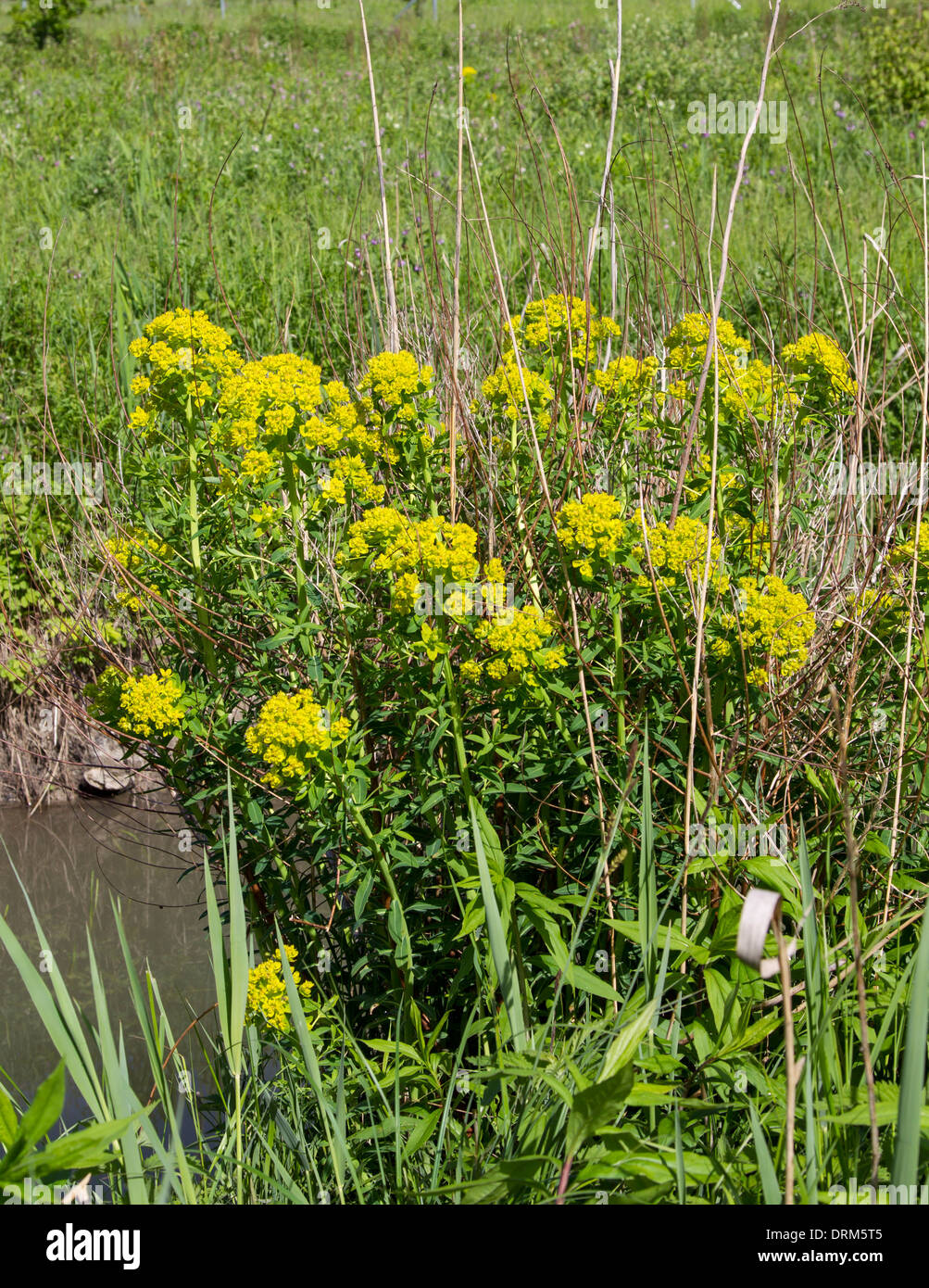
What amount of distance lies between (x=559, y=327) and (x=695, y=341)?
30 centimetres

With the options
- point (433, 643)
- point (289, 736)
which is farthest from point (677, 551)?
point (289, 736)

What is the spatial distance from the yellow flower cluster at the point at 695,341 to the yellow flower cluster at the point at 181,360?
940mm

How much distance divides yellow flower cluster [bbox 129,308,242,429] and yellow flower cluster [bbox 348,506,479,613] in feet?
1.56

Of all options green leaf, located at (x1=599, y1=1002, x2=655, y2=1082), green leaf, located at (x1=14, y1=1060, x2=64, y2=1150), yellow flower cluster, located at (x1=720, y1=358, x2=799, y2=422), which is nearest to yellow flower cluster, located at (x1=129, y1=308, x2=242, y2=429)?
yellow flower cluster, located at (x1=720, y1=358, x2=799, y2=422)

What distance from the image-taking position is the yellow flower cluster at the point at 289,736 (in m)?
1.77

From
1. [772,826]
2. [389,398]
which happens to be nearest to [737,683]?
[772,826]

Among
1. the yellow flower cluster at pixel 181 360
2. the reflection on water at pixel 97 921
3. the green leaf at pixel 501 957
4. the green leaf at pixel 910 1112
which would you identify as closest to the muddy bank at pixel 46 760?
the reflection on water at pixel 97 921

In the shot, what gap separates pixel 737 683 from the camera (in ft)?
6.91

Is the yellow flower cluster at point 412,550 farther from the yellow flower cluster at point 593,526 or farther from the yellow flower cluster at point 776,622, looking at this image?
the yellow flower cluster at point 776,622

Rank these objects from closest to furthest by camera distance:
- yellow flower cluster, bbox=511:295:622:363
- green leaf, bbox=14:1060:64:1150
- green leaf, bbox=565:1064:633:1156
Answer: green leaf, bbox=14:1060:64:1150 → green leaf, bbox=565:1064:633:1156 → yellow flower cluster, bbox=511:295:622:363

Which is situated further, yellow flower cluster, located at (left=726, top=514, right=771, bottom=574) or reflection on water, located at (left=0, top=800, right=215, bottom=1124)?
reflection on water, located at (left=0, top=800, right=215, bottom=1124)

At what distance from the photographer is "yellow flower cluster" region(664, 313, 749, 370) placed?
2.24 m

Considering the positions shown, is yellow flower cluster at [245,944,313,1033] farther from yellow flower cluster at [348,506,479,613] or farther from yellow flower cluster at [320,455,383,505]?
yellow flower cluster at [320,455,383,505]
